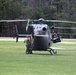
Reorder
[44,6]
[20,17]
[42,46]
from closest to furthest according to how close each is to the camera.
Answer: [42,46] → [20,17] → [44,6]

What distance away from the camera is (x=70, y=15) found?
106 meters

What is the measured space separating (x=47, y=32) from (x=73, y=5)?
8449cm

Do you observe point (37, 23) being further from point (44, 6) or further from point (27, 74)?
point (44, 6)

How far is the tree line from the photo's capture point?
97.1 m

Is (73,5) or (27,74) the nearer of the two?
(27,74)

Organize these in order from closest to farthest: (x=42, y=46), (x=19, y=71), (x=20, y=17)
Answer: (x=19, y=71) → (x=42, y=46) → (x=20, y=17)

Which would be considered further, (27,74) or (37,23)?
(37,23)

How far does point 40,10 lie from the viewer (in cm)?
10362

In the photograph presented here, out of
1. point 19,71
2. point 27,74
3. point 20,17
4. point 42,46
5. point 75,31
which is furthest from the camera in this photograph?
point 20,17

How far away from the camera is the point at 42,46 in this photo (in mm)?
30078

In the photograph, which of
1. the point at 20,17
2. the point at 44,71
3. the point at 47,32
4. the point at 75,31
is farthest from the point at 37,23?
the point at 20,17

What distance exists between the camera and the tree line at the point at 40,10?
97131mm

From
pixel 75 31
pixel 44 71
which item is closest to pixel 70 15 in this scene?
pixel 75 31

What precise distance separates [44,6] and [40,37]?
7761 cm
